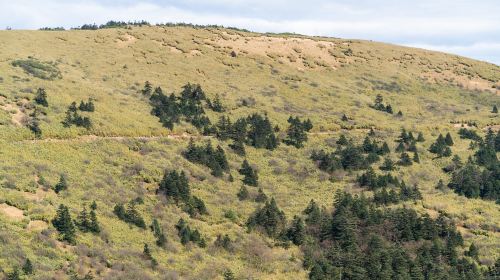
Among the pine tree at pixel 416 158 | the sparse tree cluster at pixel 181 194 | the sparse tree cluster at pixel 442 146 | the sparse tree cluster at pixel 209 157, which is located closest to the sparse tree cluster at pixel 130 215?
the sparse tree cluster at pixel 181 194

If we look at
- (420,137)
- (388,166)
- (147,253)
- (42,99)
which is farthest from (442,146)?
(42,99)

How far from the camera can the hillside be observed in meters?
40.4

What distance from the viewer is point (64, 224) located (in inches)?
1469

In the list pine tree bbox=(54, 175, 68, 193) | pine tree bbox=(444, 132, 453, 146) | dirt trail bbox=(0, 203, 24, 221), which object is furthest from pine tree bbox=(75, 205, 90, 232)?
pine tree bbox=(444, 132, 453, 146)

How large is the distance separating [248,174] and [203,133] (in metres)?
10.9

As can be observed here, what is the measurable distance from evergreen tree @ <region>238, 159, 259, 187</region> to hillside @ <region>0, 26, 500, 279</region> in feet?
3.15

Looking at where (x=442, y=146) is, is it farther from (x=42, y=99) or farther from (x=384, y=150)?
(x=42, y=99)

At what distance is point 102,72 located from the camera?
81938 millimetres

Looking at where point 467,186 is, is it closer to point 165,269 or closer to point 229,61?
point 165,269

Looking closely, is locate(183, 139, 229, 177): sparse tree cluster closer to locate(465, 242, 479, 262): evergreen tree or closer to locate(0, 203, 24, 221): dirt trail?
locate(0, 203, 24, 221): dirt trail

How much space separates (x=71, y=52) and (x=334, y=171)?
46287 millimetres

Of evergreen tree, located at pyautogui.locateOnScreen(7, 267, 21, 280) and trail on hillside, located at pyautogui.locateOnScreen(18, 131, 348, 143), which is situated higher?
trail on hillside, located at pyautogui.locateOnScreen(18, 131, 348, 143)

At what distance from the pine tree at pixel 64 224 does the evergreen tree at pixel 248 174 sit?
23.1 m

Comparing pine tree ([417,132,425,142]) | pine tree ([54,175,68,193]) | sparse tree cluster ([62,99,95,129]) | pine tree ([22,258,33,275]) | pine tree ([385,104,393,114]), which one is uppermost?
pine tree ([385,104,393,114])
